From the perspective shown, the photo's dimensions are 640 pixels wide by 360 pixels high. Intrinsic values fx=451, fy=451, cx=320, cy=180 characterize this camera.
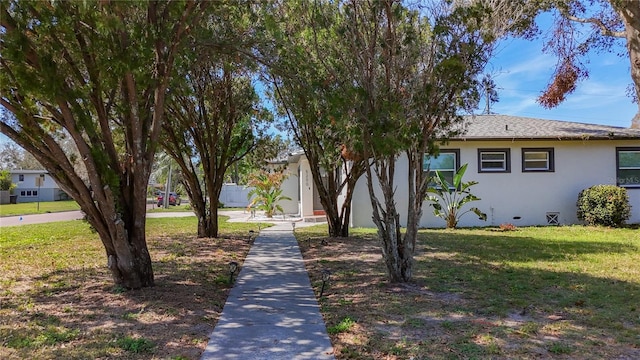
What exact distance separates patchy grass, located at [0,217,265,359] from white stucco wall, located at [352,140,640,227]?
30.0 ft

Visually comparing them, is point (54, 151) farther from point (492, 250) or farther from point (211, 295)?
point (492, 250)

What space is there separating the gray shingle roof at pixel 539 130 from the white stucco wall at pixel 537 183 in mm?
405

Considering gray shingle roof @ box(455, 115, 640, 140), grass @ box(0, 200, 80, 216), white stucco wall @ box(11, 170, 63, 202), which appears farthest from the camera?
white stucco wall @ box(11, 170, 63, 202)

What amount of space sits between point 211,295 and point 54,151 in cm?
287

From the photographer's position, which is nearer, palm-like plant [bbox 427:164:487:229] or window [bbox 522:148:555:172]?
palm-like plant [bbox 427:164:487:229]

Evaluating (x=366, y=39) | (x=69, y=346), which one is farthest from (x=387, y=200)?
(x=69, y=346)

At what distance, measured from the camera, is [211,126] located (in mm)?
13477

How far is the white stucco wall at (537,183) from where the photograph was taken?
53.3 ft

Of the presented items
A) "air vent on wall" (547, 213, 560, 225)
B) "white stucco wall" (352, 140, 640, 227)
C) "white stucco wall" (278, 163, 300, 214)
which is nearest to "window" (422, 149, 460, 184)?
"white stucco wall" (352, 140, 640, 227)

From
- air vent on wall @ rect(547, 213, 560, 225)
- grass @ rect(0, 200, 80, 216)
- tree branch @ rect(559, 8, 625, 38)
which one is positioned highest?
tree branch @ rect(559, 8, 625, 38)

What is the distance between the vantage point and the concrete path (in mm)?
4297

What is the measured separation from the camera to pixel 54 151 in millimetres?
5922

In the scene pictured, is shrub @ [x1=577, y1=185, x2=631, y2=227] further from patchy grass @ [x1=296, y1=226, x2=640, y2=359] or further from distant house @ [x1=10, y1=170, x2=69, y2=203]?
distant house @ [x1=10, y1=170, x2=69, y2=203]

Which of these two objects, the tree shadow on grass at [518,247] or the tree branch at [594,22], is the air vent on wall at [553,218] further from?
the tree branch at [594,22]
